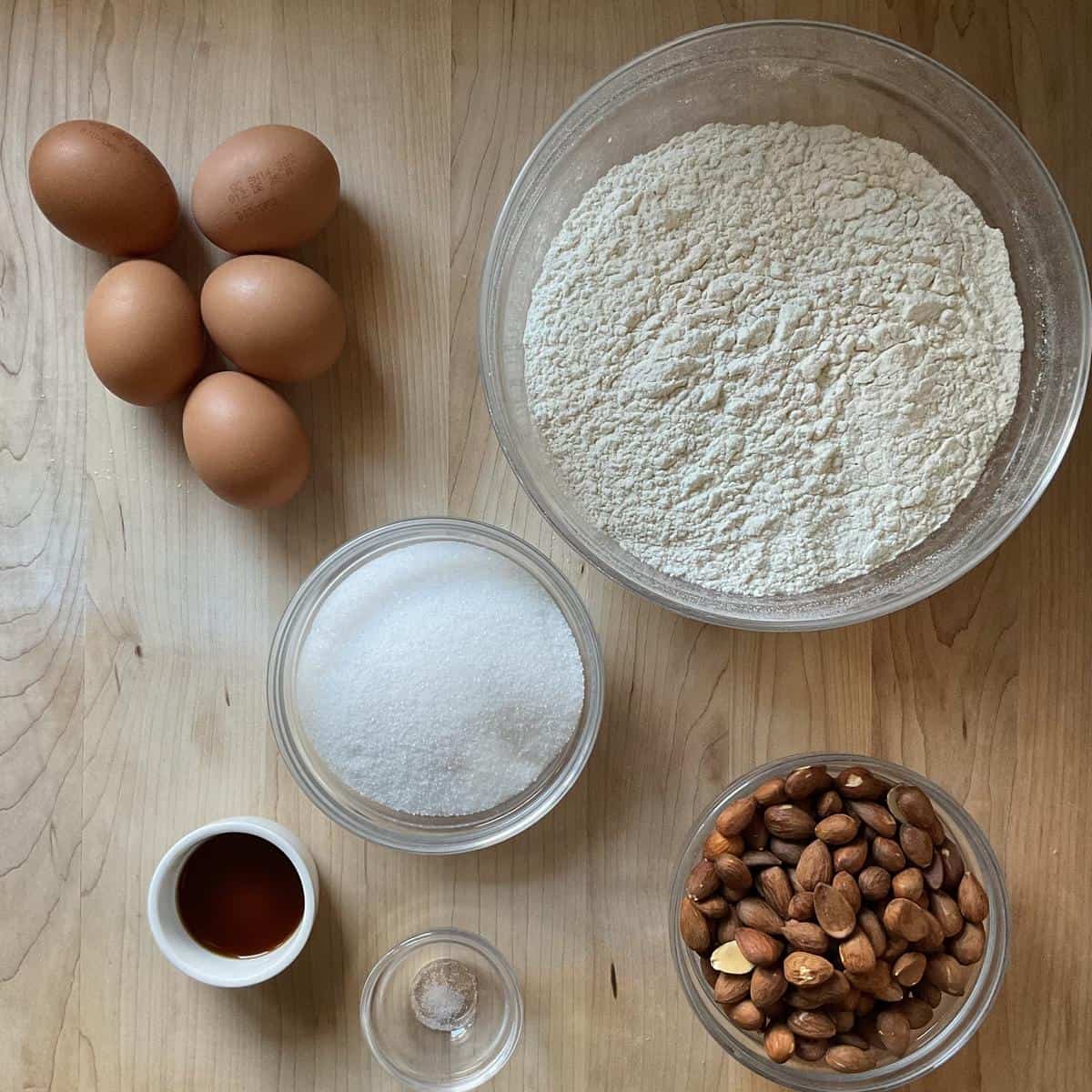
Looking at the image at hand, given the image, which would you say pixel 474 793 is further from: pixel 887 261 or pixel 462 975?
pixel 887 261

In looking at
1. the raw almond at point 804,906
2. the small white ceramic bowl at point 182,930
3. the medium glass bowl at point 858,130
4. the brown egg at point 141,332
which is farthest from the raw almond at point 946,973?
the brown egg at point 141,332

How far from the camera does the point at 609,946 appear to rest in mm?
984

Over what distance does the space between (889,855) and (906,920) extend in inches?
2.1

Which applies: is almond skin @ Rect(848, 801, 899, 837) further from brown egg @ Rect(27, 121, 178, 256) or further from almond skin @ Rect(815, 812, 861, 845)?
brown egg @ Rect(27, 121, 178, 256)

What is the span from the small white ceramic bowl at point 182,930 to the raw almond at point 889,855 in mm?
493

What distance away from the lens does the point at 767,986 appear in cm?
83

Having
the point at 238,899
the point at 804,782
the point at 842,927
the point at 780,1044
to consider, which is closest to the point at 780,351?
the point at 804,782

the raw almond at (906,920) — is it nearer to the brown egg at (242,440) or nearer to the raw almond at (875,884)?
the raw almond at (875,884)

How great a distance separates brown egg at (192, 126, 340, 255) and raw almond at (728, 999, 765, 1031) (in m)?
0.77

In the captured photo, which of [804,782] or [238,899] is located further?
[238,899]

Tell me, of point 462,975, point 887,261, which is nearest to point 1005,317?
point 887,261

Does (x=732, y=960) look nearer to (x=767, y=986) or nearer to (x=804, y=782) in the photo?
(x=767, y=986)

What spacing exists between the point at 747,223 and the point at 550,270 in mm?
174

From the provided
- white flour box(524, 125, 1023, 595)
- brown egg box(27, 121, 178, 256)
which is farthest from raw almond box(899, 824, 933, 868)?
brown egg box(27, 121, 178, 256)
